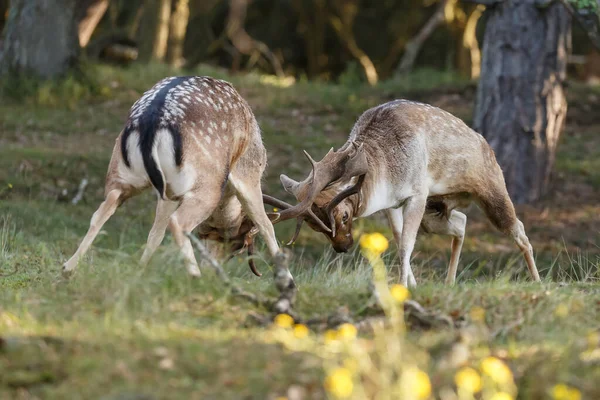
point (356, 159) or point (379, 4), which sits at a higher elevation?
point (356, 159)

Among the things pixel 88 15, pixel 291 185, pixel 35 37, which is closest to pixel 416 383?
pixel 291 185

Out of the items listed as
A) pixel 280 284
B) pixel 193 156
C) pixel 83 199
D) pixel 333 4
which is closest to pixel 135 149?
pixel 193 156

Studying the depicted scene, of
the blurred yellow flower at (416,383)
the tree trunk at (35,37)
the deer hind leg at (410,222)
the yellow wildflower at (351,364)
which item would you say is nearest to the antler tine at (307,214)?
the deer hind leg at (410,222)

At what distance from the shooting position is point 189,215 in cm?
677

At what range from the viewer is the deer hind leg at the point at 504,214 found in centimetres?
871

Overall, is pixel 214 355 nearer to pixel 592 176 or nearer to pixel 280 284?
pixel 280 284

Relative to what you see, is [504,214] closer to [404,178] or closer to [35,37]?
[404,178]

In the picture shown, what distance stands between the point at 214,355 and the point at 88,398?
25.3 inches

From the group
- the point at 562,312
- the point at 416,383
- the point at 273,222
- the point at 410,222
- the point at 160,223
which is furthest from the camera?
A: the point at 410,222

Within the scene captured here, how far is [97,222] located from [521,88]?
6.94 meters

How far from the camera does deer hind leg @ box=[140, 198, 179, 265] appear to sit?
690 cm

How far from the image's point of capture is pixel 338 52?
88.4 feet

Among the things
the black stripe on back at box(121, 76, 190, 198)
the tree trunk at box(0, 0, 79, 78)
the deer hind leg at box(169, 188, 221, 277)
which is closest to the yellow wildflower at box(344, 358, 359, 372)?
the deer hind leg at box(169, 188, 221, 277)

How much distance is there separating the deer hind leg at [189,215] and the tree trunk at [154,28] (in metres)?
12.6
